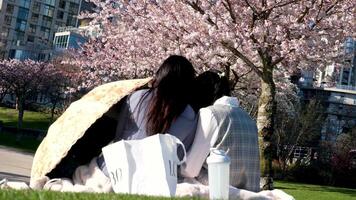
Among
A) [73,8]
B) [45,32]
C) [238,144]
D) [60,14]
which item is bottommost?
[238,144]

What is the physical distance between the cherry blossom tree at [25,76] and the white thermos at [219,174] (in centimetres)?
4115

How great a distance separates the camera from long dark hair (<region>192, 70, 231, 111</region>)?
212 inches

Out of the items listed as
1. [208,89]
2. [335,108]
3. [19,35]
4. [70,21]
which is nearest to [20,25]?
[19,35]

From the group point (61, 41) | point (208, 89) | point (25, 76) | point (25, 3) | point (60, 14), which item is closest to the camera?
point (208, 89)

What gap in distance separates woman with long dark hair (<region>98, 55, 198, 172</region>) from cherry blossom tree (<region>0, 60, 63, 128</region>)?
40.3 meters

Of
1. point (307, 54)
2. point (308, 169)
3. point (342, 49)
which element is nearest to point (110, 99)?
point (307, 54)

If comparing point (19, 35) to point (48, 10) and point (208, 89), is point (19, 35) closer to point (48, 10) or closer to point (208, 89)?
point (48, 10)

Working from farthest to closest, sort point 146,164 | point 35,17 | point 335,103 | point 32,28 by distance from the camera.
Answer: point 35,17 → point 32,28 → point 335,103 → point 146,164

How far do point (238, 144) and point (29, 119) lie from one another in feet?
159

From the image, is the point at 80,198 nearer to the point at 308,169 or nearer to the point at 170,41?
the point at 170,41

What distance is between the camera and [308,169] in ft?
113

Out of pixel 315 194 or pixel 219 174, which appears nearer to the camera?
pixel 219 174

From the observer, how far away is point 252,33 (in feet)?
40.3

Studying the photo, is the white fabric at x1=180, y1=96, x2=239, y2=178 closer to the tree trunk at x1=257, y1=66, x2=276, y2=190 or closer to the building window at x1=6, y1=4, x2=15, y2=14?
the tree trunk at x1=257, y1=66, x2=276, y2=190
